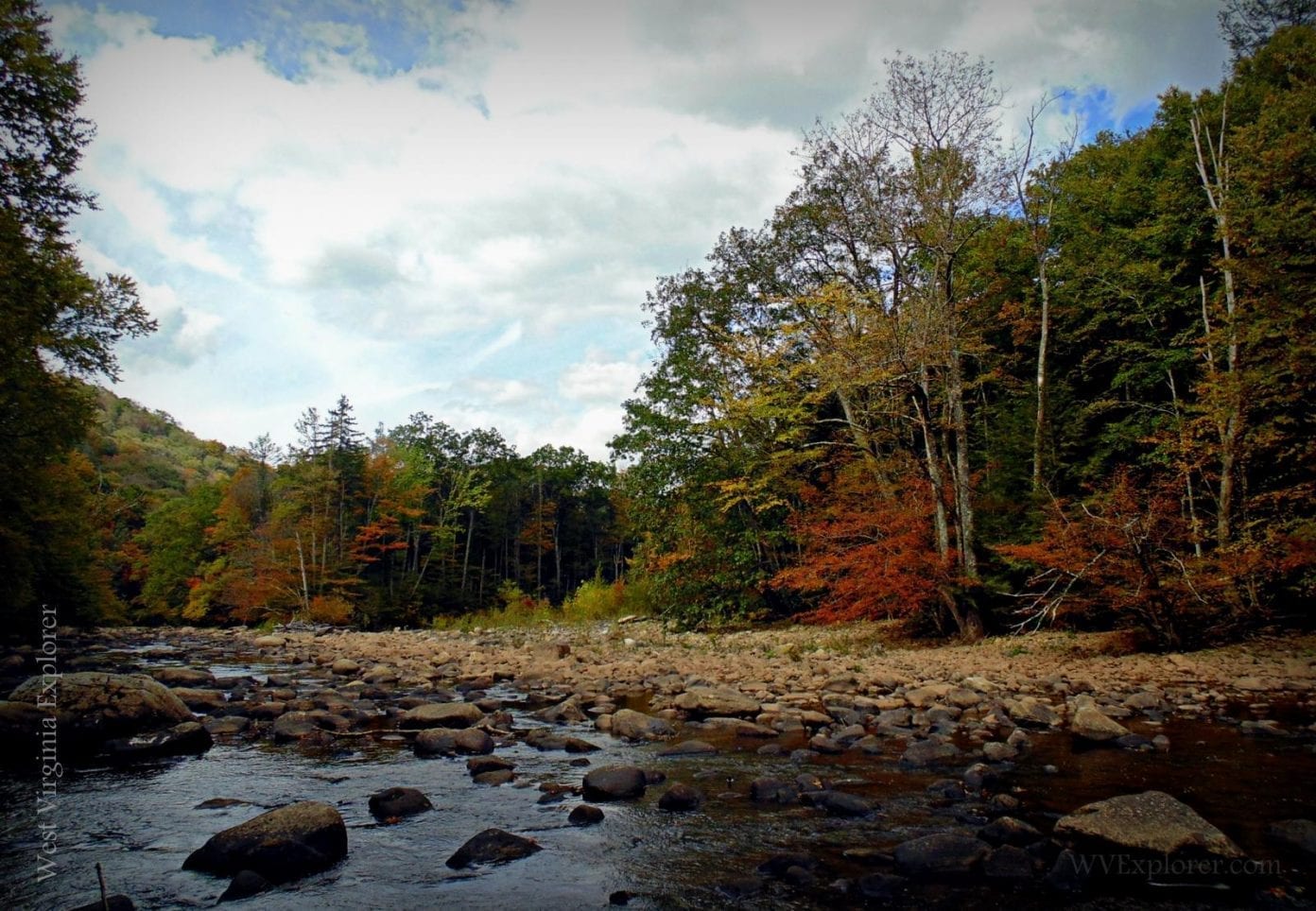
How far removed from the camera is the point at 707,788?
5.53 metres

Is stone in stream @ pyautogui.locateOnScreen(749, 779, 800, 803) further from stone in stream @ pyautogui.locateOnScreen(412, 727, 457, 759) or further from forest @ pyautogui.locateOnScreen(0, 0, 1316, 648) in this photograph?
forest @ pyautogui.locateOnScreen(0, 0, 1316, 648)

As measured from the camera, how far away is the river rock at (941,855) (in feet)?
12.0

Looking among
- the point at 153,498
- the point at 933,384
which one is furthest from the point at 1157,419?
the point at 153,498

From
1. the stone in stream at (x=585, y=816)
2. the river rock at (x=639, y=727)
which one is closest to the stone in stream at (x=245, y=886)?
the stone in stream at (x=585, y=816)

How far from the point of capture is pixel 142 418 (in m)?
113

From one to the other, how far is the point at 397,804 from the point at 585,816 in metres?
1.53

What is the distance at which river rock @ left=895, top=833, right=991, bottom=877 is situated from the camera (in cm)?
367

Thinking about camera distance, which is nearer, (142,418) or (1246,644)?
(1246,644)

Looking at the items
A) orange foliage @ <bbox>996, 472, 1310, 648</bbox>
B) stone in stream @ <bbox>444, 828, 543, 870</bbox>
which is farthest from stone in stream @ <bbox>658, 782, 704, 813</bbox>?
orange foliage @ <bbox>996, 472, 1310, 648</bbox>

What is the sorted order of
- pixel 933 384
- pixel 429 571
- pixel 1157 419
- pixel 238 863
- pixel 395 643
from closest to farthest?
pixel 238 863
pixel 1157 419
pixel 933 384
pixel 395 643
pixel 429 571

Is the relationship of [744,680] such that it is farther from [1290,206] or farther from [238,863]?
[1290,206]

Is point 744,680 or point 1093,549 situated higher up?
point 1093,549

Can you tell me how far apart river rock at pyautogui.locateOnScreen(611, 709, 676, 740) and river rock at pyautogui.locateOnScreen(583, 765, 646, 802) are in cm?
220

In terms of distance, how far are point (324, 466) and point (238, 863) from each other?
1626 inches
